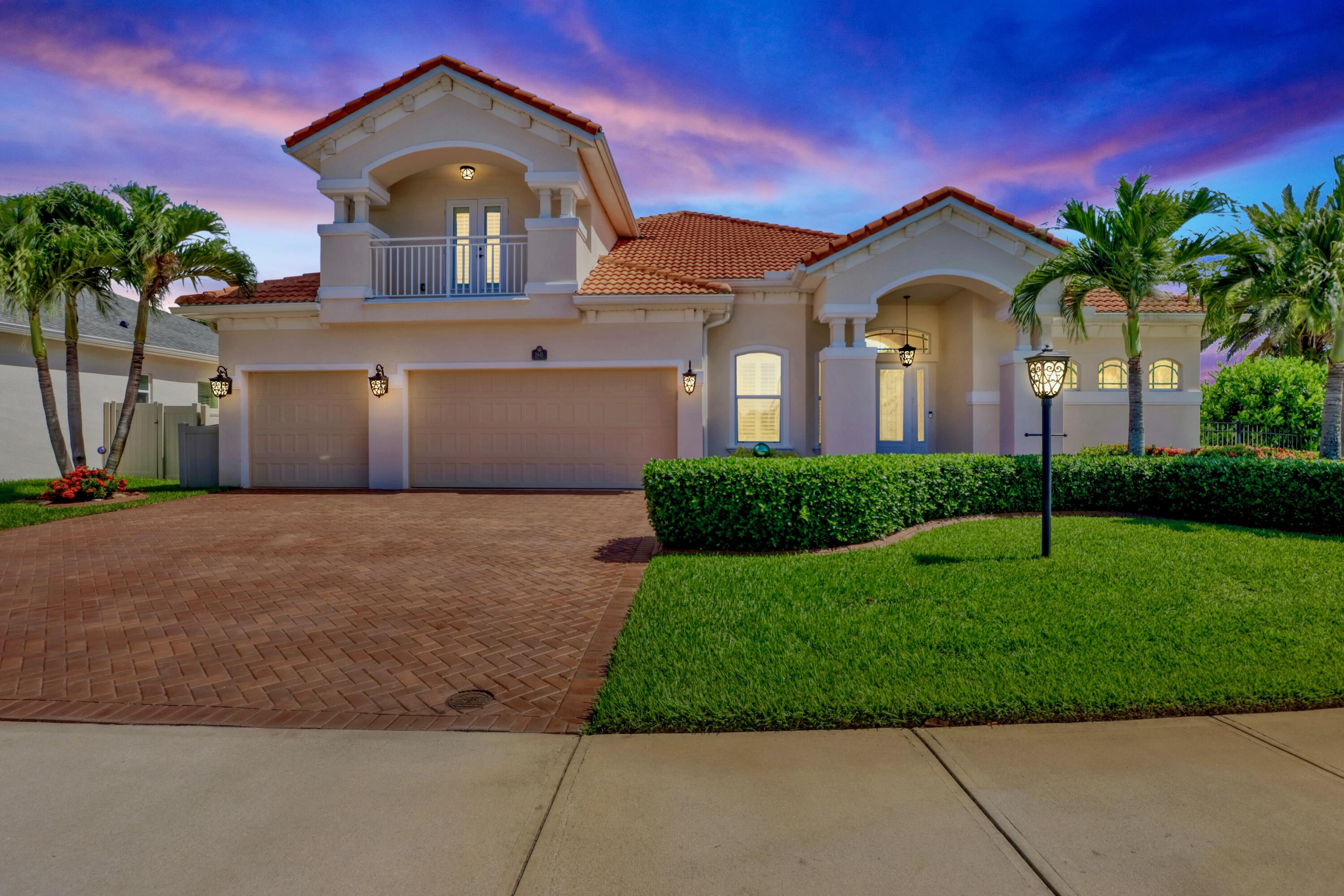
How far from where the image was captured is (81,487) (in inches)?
462

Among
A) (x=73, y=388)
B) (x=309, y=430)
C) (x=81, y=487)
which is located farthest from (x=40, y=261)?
(x=309, y=430)

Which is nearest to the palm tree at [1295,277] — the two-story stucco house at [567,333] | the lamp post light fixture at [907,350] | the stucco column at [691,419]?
the two-story stucco house at [567,333]

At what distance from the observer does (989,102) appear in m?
13.2

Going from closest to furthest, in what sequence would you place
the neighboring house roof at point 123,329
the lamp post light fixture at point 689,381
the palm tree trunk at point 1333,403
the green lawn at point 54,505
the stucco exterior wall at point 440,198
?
the green lawn at point 54,505
the palm tree trunk at point 1333,403
the lamp post light fixture at point 689,381
the stucco exterior wall at point 440,198
the neighboring house roof at point 123,329

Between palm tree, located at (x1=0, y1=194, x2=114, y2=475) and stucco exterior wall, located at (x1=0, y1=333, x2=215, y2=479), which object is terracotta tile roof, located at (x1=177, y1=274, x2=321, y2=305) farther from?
stucco exterior wall, located at (x1=0, y1=333, x2=215, y2=479)

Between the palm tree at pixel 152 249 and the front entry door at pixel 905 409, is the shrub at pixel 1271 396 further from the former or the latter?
the palm tree at pixel 152 249

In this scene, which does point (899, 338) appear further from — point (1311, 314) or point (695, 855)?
point (695, 855)

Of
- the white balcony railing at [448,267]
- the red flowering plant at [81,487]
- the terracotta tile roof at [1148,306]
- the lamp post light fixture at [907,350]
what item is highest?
the white balcony railing at [448,267]

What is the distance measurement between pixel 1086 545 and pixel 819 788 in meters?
6.16

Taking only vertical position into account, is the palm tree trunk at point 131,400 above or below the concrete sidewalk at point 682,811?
above

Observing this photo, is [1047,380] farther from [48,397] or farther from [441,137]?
[48,397]

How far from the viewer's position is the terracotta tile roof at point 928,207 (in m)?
12.4

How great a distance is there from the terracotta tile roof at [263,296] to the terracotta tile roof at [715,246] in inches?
248

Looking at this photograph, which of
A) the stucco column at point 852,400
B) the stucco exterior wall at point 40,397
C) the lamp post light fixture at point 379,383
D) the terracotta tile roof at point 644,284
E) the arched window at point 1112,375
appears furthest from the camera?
the stucco exterior wall at point 40,397
